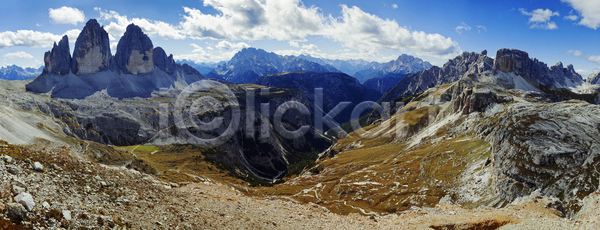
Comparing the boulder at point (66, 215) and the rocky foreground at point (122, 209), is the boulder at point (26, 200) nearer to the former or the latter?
the rocky foreground at point (122, 209)

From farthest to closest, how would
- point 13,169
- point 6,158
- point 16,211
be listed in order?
point 6,158 → point 13,169 → point 16,211

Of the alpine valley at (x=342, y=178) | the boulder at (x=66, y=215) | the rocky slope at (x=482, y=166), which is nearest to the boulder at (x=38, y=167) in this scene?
the alpine valley at (x=342, y=178)

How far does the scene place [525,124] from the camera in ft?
240

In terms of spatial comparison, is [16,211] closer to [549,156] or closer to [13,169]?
[13,169]

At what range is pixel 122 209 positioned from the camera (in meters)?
22.6

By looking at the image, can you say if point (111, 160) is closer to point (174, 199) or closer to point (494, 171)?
point (174, 199)

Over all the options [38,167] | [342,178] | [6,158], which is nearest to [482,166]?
[342,178]

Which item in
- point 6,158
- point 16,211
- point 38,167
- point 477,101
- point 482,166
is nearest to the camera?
point 16,211

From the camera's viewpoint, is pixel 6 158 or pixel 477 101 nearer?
pixel 6 158

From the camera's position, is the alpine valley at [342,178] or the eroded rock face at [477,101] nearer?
the alpine valley at [342,178]

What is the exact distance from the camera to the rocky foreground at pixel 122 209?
17078 mm

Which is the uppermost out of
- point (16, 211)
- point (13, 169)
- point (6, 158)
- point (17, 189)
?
point (6, 158)

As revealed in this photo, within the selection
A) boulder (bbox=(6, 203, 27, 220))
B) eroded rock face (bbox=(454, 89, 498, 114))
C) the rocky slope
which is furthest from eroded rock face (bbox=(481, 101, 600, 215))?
boulder (bbox=(6, 203, 27, 220))

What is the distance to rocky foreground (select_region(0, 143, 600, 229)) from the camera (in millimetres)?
17078
